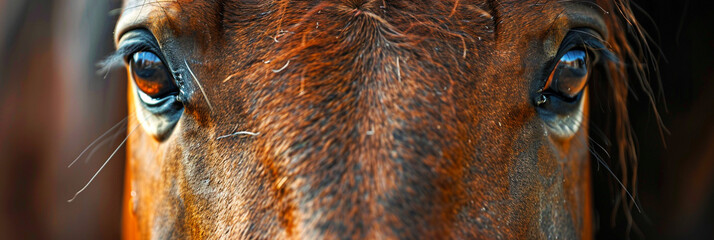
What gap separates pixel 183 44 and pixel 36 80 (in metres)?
1.87

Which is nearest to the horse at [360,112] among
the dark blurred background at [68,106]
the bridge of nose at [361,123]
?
the bridge of nose at [361,123]

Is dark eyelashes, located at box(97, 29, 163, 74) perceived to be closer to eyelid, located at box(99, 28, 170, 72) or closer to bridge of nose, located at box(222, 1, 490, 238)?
eyelid, located at box(99, 28, 170, 72)

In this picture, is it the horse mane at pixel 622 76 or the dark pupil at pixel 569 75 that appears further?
the horse mane at pixel 622 76

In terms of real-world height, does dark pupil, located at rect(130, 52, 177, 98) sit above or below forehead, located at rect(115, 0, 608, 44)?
below

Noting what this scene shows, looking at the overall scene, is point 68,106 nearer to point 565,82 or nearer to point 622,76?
point 565,82

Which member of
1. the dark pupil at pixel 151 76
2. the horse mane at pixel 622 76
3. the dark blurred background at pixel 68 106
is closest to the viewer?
the dark pupil at pixel 151 76

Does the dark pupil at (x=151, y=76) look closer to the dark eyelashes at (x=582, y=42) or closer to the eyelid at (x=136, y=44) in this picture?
the eyelid at (x=136, y=44)

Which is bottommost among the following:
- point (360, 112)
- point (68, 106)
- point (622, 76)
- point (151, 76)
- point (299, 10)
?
point (68, 106)

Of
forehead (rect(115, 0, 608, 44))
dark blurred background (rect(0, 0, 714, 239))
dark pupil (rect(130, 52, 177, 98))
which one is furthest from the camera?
dark blurred background (rect(0, 0, 714, 239))

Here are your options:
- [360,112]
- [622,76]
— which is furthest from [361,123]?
[622,76]

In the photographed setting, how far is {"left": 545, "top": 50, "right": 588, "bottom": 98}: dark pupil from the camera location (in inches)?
74.6

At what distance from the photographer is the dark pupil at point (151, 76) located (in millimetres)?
1880

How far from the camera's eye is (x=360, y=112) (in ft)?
4.72

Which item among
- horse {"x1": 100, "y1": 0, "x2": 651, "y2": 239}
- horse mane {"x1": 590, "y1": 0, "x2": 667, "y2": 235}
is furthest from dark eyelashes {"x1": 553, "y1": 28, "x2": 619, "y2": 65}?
horse mane {"x1": 590, "y1": 0, "x2": 667, "y2": 235}
